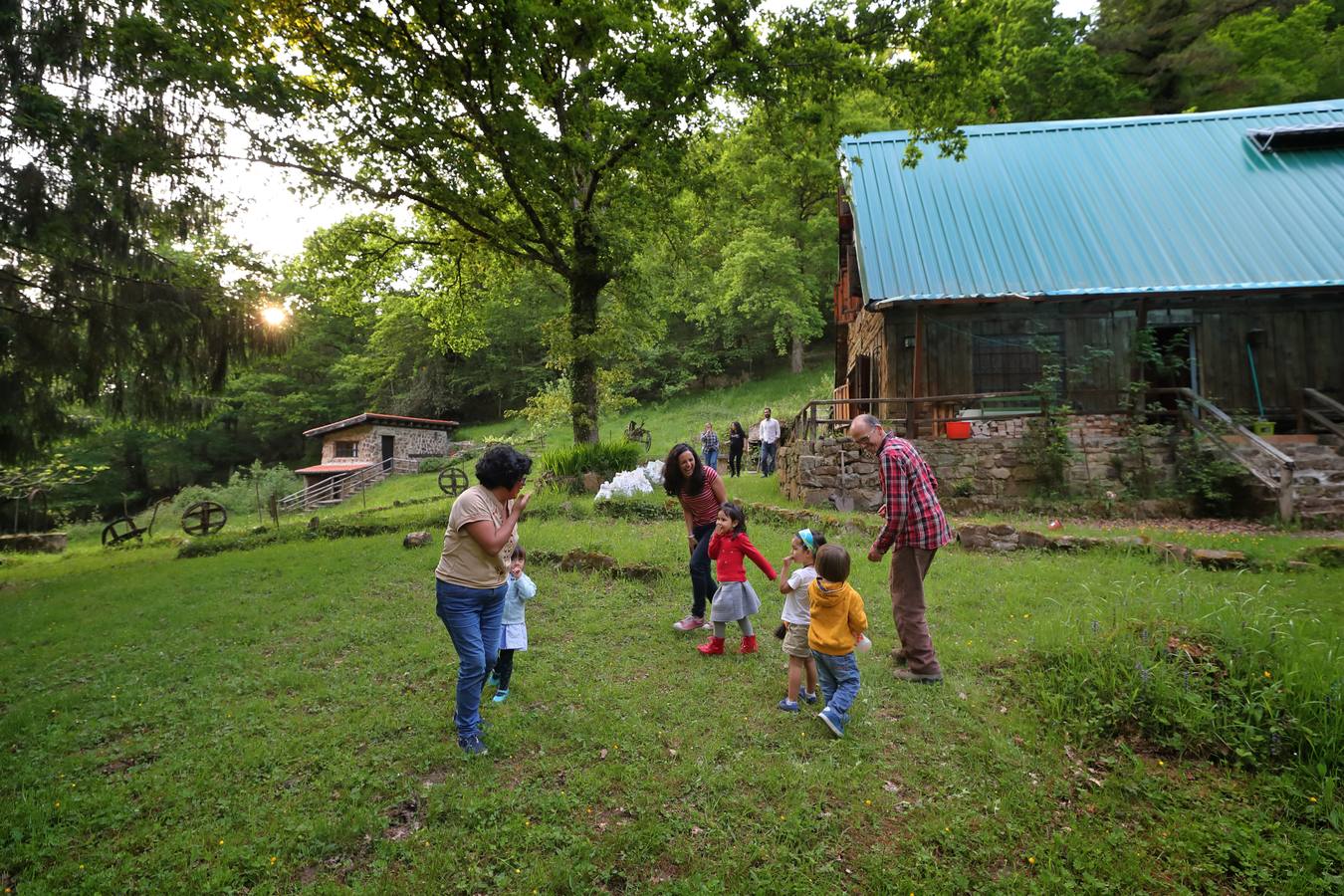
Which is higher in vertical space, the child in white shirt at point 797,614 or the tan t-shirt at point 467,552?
the tan t-shirt at point 467,552

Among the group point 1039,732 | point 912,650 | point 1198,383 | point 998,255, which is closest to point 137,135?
point 912,650

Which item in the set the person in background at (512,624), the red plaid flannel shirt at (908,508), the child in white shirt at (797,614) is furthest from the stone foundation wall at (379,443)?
the red plaid flannel shirt at (908,508)

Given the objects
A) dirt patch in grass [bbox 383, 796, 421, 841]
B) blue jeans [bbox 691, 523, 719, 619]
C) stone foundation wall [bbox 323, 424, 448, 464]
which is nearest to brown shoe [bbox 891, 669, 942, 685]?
blue jeans [bbox 691, 523, 719, 619]

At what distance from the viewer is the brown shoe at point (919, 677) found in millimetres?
4598

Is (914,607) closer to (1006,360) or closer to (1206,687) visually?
(1206,687)

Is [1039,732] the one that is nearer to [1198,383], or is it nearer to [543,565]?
[543,565]

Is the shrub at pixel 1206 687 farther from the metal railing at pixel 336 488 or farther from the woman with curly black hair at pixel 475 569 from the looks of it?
the metal railing at pixel 336 488

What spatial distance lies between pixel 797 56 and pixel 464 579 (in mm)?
10792

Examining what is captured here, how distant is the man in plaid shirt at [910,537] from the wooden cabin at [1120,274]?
349 inches

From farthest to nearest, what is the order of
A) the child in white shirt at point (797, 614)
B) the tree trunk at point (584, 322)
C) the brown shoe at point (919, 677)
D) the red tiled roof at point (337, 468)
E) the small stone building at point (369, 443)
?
the small stone building at point (369, 443), the red tiled roof at point (337, 468), the tree trunk at point (584, 322), the brown shoe at point (919, 677), the child in white shirt at point (797, 614)

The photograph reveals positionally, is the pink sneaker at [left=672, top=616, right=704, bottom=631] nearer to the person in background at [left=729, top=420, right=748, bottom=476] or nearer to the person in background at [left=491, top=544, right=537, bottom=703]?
the person in background at [left=491, top=544, right=537, bottom=703]

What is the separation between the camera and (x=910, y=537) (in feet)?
15.1

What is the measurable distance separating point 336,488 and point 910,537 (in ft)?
102

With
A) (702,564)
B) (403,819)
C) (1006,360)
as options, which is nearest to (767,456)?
(1006,360)
